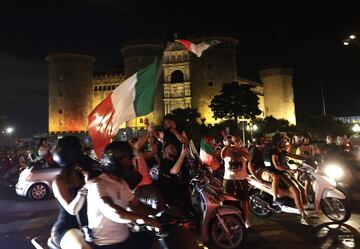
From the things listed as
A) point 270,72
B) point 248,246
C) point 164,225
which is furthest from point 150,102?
point 270,72

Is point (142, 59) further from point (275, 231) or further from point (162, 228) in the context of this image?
point (162, 228)

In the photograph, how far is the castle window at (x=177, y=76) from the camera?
5867 cm

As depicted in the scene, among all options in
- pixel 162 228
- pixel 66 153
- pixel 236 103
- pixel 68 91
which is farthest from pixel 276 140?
pixel 68 91

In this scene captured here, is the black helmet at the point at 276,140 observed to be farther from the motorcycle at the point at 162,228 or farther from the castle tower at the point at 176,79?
the castle tower at the point at 176,79

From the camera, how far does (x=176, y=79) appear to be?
58.9 metres

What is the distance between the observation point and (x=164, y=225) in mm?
3307

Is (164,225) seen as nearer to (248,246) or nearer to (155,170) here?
(248,246)

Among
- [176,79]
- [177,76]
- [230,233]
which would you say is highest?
[177,76]

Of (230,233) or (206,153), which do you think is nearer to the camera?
(230,233)

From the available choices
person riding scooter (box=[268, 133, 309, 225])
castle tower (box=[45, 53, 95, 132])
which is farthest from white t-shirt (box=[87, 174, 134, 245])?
castle tower (box=[45, 53, 95, 132])

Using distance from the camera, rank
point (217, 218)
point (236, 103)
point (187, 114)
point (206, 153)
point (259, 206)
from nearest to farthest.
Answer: point (217, 218) < point (259, 206) < point (206, 153) < point (236, 103) < point (187, 114)

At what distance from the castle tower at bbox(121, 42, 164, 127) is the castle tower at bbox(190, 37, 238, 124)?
16.8 feet

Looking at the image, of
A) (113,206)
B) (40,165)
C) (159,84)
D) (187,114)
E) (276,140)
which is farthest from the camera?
(159,84)

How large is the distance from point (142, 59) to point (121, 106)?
170ft
